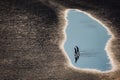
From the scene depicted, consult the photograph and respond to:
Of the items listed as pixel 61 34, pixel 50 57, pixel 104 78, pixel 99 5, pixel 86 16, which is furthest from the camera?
pixel 99 5

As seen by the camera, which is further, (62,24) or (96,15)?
(96,15)

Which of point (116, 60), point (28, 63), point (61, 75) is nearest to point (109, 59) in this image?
point (116, 60)

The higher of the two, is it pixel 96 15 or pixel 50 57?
pixel 96 15

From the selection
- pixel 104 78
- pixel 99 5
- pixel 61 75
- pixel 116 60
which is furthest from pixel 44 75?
pixel 99 5

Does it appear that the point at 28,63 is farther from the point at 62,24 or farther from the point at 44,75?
the point at 62,24

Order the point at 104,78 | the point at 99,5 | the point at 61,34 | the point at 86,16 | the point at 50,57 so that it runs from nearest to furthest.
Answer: the point at 104,78, the point at 50,57, the point at 61,34, the point at 86,16, the point at 99,5

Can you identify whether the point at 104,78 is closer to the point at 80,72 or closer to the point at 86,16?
the point at 80,72
